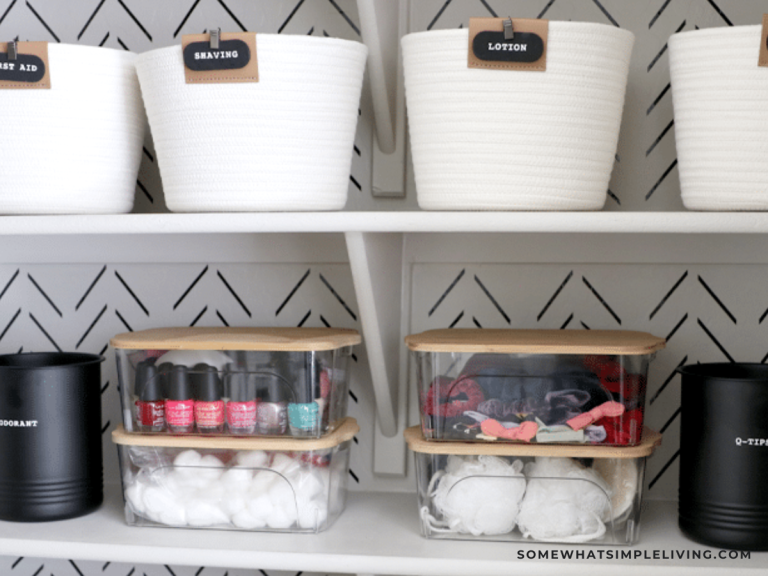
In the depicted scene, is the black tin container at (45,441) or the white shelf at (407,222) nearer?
the white shelf at (407,222)

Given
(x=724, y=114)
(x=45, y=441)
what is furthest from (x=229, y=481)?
(x=724, y=114)

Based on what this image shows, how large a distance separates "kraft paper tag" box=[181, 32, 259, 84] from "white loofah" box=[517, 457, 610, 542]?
2.26 ft

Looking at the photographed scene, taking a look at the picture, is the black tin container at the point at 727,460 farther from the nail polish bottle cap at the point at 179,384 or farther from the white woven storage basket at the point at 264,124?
the nail polish bottle cap at the point at 179,384

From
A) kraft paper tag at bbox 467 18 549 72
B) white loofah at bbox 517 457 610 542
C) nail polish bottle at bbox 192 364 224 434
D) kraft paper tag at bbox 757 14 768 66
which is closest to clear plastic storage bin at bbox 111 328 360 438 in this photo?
nail polish bottle at bbox 192 364 224 434

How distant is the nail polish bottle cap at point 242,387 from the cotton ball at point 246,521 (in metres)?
0.16

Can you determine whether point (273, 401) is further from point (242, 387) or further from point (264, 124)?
point (264, 124)

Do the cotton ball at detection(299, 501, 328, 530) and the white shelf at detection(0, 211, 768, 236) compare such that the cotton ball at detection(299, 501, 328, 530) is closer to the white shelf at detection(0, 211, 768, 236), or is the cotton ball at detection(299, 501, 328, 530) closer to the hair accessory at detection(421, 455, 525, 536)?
the hair accessory at detection(421, 455, 525, 536)

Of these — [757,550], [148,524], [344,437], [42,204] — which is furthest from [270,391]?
[757,550]

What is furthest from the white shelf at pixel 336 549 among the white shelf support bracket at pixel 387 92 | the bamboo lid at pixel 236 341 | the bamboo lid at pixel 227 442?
the white shelf support bracket at pixel 387 92

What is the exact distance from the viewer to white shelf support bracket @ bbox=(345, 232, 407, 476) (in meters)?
1.07

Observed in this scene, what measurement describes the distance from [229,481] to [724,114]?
0.84 meters

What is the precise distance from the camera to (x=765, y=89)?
3.11 ft

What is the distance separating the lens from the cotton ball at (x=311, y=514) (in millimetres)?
1091

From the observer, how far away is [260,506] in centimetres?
108
